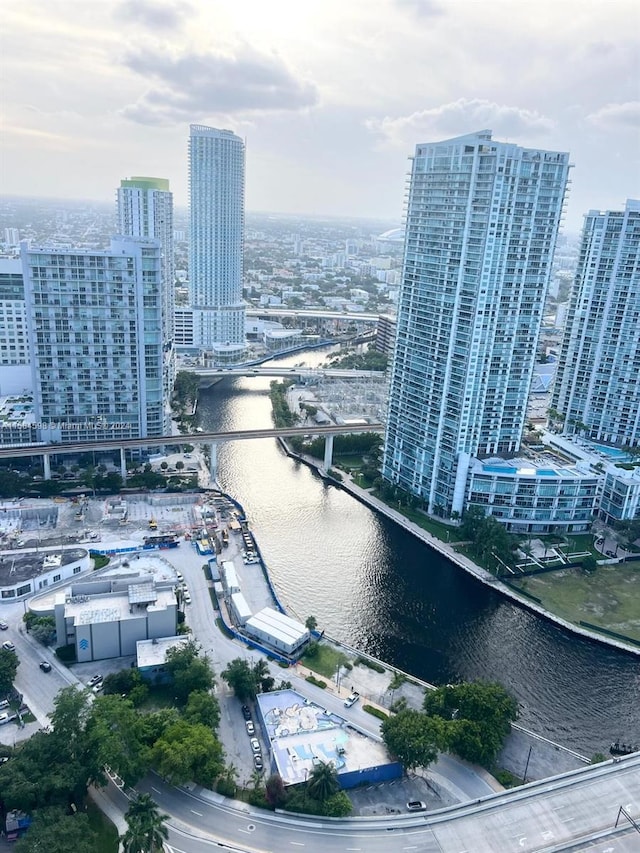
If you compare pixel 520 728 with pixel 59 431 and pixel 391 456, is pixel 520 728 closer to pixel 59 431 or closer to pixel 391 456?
pixel 391 456

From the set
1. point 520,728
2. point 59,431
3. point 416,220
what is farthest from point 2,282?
point 520,728

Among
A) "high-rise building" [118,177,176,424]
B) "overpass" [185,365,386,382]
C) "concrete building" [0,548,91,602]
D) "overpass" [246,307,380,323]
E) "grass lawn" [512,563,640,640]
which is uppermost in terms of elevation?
"high-rise building" [118,177,176,424]

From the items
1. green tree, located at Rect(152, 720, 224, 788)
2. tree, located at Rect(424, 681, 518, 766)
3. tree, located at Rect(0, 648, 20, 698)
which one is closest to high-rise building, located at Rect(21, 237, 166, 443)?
tree, located at Rect(0, 648, 20, 698)

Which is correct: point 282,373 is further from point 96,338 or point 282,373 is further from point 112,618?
point 112,618

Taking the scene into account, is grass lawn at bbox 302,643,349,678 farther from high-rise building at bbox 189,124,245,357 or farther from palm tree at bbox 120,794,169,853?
high-rise building at bbox 189,124,245,357

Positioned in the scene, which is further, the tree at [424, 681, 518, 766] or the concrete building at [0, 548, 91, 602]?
the concrete building at [0, 548, 91, 602]

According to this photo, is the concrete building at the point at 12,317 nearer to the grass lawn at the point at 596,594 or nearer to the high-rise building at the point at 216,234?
the high-rise building at the point at 216,234

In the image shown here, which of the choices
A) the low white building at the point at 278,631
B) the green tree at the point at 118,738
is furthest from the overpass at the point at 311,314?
the green tree at the point at 118,738
